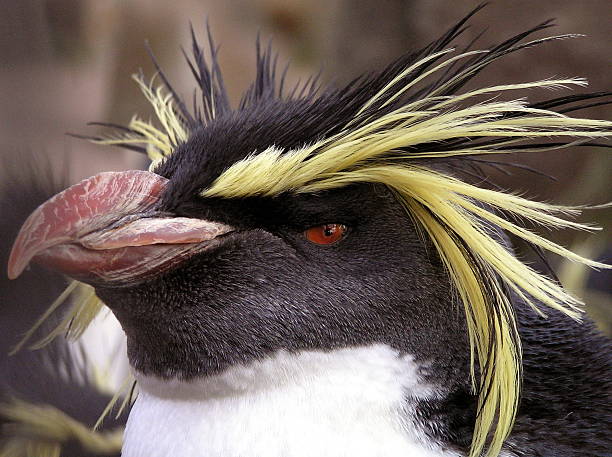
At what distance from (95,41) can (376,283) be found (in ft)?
7.83

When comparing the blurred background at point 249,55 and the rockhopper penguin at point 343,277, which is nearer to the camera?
the rockhopper penguin at point 343,277

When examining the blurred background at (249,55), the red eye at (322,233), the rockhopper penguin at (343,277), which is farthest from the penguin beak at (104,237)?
the blurred background at (249,55)

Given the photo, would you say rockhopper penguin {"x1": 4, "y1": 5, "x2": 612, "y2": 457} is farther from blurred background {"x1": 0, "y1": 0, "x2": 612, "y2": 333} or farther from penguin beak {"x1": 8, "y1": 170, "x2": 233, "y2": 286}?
blurred background {"x1": 0, "y1": 0, "x2": 612, "y2": 333}

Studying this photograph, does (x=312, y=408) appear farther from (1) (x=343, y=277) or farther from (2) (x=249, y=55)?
(2) (x=249, y=55)

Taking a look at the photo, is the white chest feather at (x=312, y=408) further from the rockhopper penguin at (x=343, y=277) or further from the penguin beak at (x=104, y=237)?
the penguin beak at (x=104, y=237)

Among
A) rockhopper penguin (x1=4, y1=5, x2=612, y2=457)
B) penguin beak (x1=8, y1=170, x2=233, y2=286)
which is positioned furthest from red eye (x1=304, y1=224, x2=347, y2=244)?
penguin beak (x1=8, y1=170, x2=233, y2=286)

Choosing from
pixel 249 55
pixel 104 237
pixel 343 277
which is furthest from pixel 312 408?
pixel 249 55

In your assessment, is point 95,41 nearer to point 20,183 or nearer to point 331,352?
point 20,183

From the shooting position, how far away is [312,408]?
101 centimetres

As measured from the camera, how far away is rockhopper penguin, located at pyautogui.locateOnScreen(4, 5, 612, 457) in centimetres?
98

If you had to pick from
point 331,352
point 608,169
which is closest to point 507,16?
point 608,169

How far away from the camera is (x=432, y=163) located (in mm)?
1031

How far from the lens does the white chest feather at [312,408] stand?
1.00 meters

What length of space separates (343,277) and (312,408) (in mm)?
167
